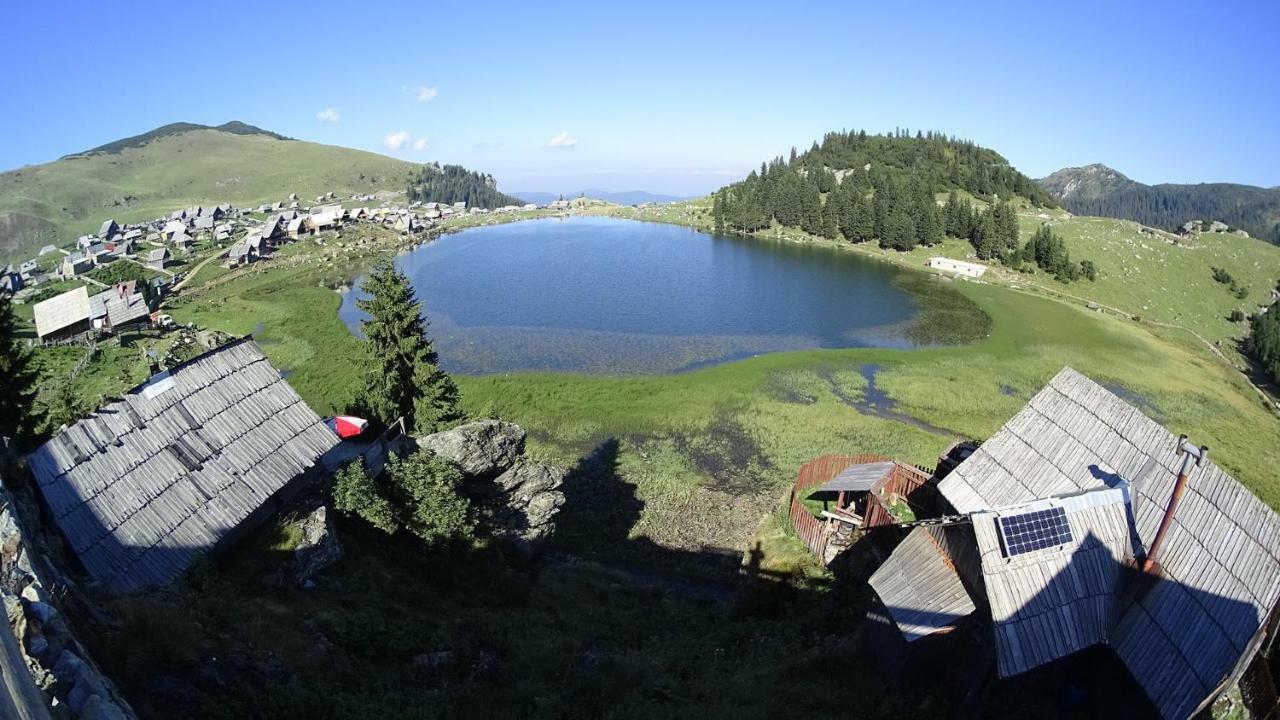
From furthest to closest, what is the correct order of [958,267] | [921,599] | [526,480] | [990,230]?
[990,230] < [958,267] < [526,480] < [921,599]

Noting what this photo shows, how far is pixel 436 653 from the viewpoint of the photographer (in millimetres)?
16219

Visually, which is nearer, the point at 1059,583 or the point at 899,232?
the point at 1059,583

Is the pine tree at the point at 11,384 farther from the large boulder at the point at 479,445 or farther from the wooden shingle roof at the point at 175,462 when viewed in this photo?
the large boulder at the point at 479,445

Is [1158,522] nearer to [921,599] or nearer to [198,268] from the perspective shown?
[921,599]

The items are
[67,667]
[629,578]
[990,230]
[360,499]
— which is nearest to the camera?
[67,667]

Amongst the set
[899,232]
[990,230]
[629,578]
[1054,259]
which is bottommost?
[629,578]

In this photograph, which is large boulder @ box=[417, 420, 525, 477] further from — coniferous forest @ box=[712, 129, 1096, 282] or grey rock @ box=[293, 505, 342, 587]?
coniferous forest @ box=[712, 129, 1096, 282]

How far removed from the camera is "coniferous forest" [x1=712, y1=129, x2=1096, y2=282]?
113750 millimetres

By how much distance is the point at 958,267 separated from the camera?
4208 inches

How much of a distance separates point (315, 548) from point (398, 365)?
15683 mm

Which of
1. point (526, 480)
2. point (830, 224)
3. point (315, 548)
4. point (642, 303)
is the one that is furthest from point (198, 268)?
point (830, 224)

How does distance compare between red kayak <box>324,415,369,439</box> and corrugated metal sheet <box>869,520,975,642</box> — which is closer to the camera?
corrugated metal sheet <box>869,520,975,642</box>

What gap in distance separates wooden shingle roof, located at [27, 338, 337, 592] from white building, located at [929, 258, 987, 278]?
107m

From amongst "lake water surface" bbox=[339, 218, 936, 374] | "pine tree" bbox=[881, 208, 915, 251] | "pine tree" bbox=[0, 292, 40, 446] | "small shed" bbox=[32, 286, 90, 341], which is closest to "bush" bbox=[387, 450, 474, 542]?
"pine tree" bbox=[0, 292, 40, 446]
